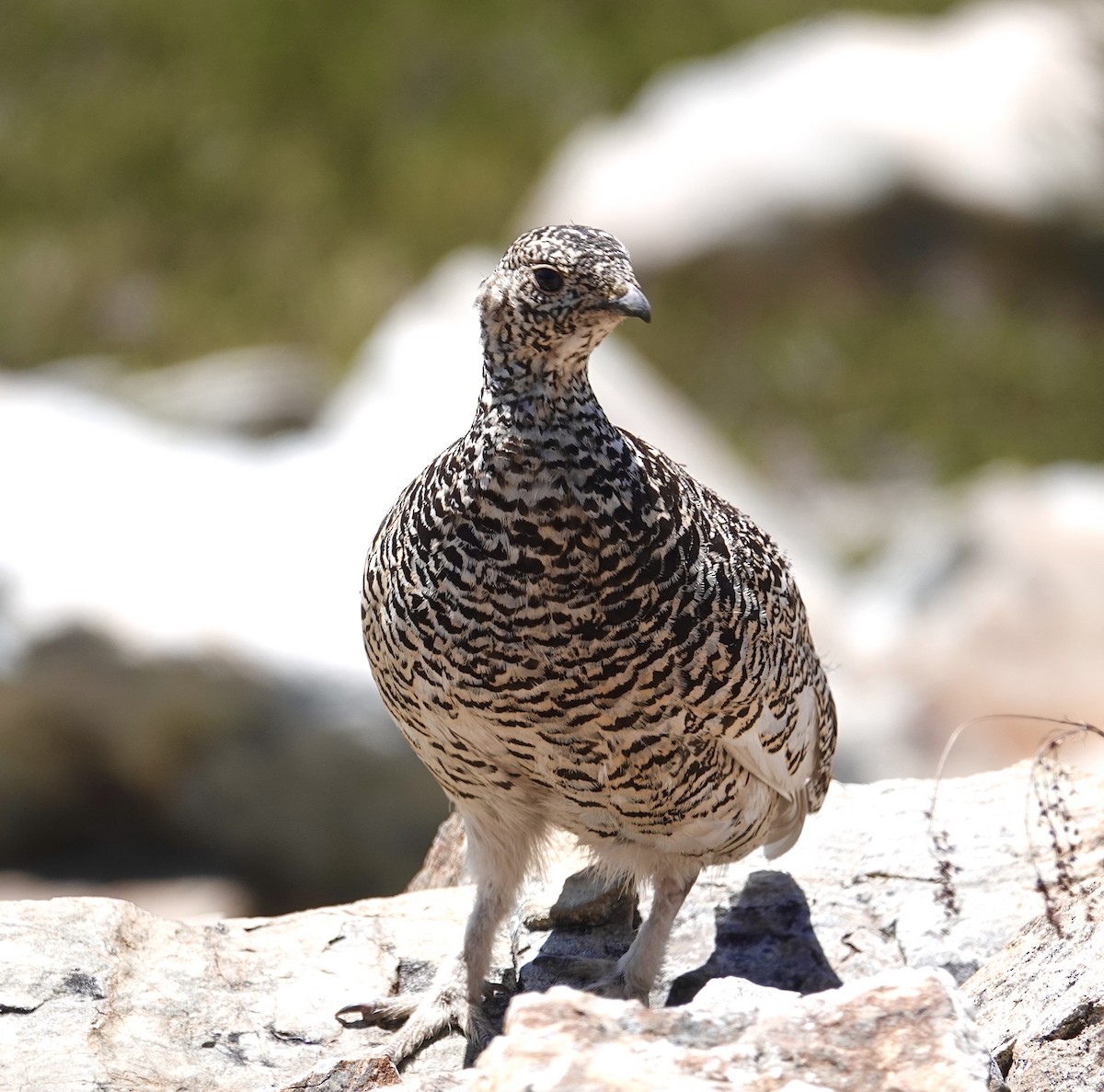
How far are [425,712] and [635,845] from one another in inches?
29.7

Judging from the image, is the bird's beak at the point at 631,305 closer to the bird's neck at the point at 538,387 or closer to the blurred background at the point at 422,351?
the bird's neck at the point at 538,387

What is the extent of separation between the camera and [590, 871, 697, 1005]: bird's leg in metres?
4.77

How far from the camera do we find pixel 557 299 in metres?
4.01

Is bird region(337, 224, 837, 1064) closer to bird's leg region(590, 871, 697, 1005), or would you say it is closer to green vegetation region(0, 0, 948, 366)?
bird's leg region(590, 871, 697, 1005)

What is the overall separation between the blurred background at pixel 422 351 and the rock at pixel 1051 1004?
11.7 feet

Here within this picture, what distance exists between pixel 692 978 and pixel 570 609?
1.60m

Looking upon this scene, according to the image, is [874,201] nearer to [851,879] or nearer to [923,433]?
[923,433]

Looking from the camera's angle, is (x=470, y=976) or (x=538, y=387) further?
(x=470, y=976)

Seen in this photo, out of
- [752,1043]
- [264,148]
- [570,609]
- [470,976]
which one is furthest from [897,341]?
[752,1043]

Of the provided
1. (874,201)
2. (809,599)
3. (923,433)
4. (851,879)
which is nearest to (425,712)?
(851,879)

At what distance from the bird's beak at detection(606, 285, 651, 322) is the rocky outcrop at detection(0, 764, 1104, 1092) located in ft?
5.09

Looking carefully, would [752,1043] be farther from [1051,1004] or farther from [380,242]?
[380,242]

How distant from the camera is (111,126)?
12.9 meters

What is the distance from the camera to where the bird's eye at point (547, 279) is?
400 centimetres
